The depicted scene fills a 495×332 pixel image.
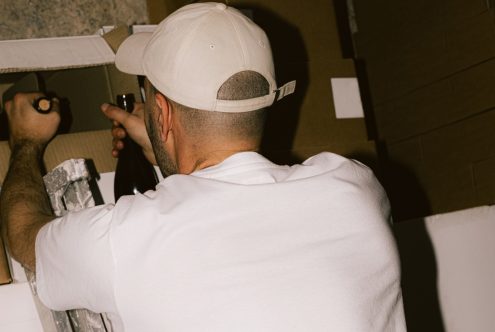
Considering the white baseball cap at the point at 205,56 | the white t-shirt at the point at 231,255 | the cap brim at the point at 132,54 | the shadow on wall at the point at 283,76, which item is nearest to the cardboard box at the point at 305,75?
the shadow on wall at the point at 283,76

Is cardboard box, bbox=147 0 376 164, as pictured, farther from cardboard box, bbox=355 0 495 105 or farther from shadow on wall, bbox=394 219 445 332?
cardboard box, bbox=355 0 495 105

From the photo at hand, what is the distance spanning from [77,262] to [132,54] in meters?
0.42

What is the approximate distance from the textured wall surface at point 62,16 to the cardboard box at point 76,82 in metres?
0.26

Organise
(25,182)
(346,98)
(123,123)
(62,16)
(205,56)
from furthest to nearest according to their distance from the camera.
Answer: (62,16), (346,98), (123,123), (25,182), (205,56)

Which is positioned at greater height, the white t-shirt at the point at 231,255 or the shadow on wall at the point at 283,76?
the shadow on wall at the point at 283,76

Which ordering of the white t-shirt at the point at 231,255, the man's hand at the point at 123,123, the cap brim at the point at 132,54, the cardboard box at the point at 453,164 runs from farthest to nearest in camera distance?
the cardboard box at the point at 453,164, the man's hand at the point at 123,123, the cap brim at the point at 132,54, the white t-shirt at the point at 231,255

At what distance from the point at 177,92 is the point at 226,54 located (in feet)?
0.30

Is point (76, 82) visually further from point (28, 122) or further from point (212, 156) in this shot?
point (212, 156)

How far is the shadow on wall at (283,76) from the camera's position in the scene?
147cm

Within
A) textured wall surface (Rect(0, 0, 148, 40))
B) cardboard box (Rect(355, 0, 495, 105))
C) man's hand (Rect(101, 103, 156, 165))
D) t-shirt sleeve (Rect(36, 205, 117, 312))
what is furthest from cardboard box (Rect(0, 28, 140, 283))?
cardboard box (Rect(355, 0, 495, 105))

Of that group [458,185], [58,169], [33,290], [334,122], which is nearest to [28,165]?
[58,169]

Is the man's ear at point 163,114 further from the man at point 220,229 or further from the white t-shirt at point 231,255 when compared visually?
the white t-shirt at point 231,255

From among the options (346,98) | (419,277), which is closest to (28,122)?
(346,98)

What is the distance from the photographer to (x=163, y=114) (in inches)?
41.3
